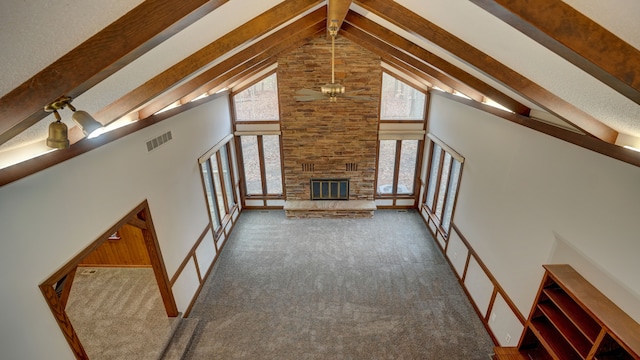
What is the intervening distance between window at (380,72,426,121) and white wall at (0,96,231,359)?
491cm

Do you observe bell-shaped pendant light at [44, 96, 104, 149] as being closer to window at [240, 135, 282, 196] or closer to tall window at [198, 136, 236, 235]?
tall window at [198, 136, 236, 235]

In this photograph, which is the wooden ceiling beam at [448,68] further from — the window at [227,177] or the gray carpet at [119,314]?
the gray carpet at [119,314]

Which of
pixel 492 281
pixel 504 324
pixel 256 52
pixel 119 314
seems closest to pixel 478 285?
pixel 492 281

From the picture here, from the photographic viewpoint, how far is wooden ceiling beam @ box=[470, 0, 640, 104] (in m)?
1.64

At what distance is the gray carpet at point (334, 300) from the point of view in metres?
4.57

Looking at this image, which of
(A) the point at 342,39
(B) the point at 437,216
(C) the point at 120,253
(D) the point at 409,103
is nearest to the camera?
(C) the point at 120,253

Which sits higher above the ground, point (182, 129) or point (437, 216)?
point (182, 129)

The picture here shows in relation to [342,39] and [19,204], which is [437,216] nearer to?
[342,39]

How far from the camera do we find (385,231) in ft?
24.8

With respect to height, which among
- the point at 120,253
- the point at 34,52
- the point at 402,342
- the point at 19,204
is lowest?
the point at 402,342

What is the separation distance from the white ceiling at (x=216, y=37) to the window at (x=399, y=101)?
158 inches

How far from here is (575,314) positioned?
2.87 meters

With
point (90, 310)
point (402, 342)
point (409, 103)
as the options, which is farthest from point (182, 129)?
point (409, 103)

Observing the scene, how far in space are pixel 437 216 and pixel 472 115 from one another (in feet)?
9.10
